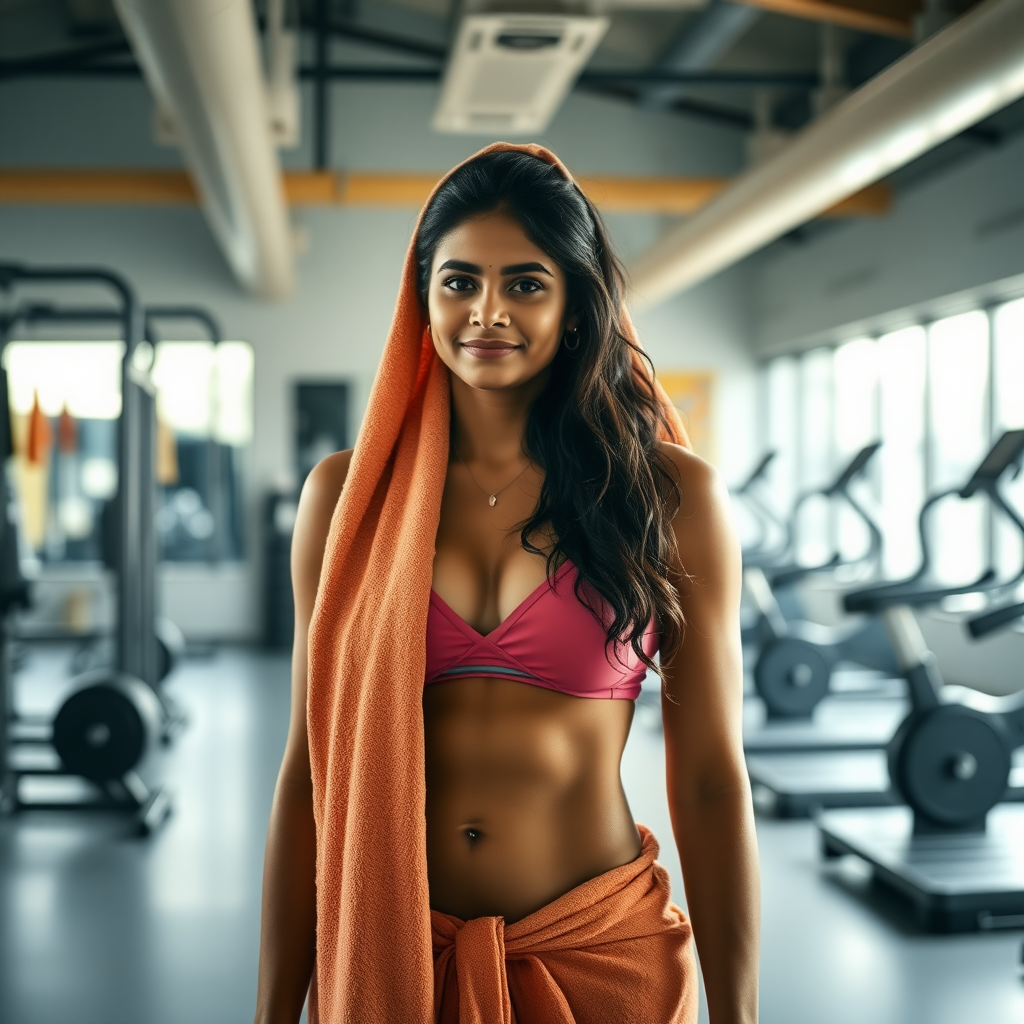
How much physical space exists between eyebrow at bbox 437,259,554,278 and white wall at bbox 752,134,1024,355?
5.94 metres

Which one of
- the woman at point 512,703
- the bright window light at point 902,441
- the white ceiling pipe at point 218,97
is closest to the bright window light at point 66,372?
the white ceiling pipe at point 218,97

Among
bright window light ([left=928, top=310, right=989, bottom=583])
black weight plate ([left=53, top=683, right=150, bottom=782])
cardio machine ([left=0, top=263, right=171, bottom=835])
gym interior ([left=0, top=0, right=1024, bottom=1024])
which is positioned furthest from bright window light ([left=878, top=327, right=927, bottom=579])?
black weight plate ([left=53, top=683, right=150, bottom=782])

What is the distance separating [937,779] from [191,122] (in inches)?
151

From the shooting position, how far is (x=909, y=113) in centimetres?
435

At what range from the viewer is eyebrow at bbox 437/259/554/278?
1.19 metres

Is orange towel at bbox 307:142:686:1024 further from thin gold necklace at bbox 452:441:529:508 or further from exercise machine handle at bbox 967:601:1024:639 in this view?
exercise machine handle at bbox 967:601:1024:639

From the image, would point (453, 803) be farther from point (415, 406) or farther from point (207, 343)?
point (207, 343)

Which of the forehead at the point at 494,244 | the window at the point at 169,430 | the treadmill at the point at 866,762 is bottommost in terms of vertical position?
the treadmill at the point at 866,762

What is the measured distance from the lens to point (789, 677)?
6.12m

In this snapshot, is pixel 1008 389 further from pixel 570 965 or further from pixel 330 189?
pixel 570 965

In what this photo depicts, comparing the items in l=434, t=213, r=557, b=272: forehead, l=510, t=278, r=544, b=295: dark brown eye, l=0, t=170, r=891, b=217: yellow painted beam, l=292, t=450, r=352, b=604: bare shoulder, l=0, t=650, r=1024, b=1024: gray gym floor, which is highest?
l=0, t=170, r=891, b=217: yellow painted beam

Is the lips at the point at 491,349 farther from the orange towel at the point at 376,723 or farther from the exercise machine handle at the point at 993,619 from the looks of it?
the exercise machine handle at the point at 993,619

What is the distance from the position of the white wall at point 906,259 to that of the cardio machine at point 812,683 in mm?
1715

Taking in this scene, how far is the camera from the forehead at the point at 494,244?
1.19m
